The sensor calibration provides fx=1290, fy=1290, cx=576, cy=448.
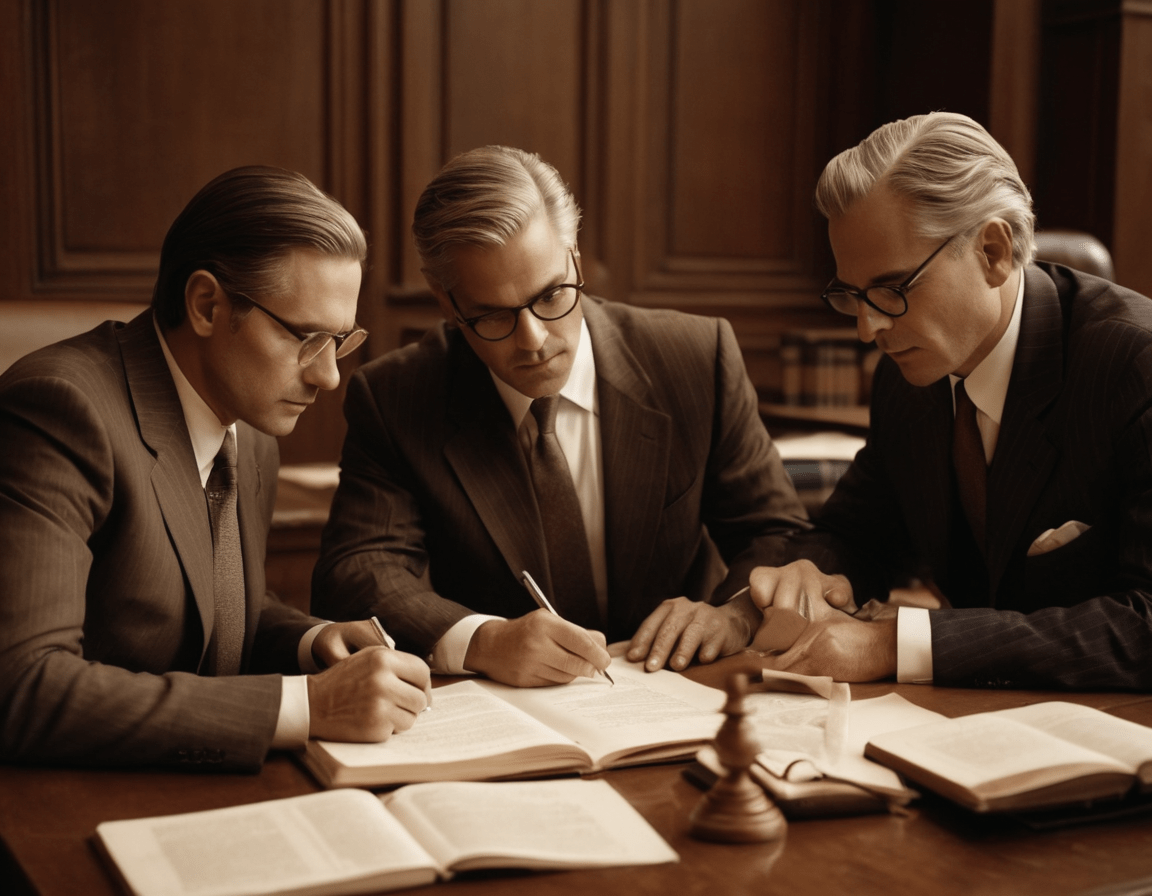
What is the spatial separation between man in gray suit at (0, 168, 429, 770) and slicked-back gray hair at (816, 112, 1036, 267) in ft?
2.69

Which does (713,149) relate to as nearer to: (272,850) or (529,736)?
(529,736)

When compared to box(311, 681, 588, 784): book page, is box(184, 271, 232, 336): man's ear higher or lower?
higher

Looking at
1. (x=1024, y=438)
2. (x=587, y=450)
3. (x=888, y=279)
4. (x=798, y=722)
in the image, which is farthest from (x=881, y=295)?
(x=798, y=722)

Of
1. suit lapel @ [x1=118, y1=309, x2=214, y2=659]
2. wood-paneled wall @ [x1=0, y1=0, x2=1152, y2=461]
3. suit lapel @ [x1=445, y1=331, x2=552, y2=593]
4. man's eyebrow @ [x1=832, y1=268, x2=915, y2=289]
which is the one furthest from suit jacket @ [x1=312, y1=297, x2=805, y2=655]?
wood-paneled wall @ [x1=0, y1=0, x2=1152, y2=461]

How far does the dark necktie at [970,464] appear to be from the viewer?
226 centimetres

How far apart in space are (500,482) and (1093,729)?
1193 millimetres

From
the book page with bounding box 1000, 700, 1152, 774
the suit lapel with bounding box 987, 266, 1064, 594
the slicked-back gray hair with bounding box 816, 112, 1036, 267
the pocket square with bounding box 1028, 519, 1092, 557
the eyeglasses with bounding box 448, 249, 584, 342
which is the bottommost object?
the book page with bounding box 1000, 700, 1152, 774

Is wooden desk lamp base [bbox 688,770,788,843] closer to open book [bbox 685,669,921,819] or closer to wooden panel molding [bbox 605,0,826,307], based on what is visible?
open book [bbox 685,669,921,819]

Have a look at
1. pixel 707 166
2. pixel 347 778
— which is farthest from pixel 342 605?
pixel 707 166

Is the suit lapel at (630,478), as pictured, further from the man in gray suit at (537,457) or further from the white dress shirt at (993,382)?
the white dress shirt at (993,382)

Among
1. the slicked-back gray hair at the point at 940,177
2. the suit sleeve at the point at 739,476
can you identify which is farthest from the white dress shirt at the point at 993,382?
the suit sleeve at the point at 739,476

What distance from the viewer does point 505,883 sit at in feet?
4.00

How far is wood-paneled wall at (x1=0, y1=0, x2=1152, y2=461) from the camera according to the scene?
4320 mm

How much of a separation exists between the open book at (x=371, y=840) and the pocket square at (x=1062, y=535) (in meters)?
1.01
